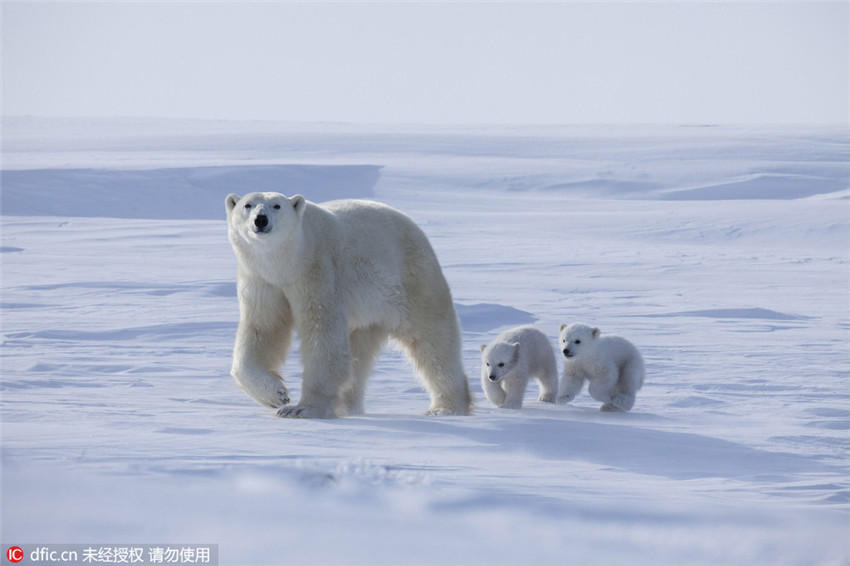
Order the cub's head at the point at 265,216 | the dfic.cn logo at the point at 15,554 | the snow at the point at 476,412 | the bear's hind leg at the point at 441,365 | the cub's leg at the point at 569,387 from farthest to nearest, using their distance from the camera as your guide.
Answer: the cub's leg at the point at 569,387 < the bear's hind leg at the point at 441,365 < the cub's head at the point at 265,216 < the snow at the point at 476,412 < the dfic.cn logo at the point at 15,554

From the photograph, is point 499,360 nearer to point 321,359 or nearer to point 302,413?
point 321,359

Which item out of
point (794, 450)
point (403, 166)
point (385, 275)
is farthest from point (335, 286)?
point (403, 166)

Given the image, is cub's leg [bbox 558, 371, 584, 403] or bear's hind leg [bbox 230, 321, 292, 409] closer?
bear's hind leg [bbox 230, 321, 292, 409]

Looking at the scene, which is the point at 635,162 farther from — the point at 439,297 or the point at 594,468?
the point at 594,468

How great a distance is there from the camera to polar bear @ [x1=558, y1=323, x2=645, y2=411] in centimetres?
495

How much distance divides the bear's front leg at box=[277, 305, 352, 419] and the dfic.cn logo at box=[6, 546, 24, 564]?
2235mm

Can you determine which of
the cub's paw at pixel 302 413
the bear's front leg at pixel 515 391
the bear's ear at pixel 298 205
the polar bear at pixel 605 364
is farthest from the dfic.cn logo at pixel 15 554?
the polar bear at pixel 605 364

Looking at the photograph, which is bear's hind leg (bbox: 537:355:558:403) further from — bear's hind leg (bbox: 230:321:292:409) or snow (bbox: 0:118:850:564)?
bear's hind leg (bbox: 230:321:292:409)

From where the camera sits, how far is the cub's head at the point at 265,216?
4.06 m

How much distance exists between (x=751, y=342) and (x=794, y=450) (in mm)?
2853

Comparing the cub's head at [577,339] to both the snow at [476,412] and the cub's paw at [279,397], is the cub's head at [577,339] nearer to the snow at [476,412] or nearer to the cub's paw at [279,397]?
the snow at [476,412]

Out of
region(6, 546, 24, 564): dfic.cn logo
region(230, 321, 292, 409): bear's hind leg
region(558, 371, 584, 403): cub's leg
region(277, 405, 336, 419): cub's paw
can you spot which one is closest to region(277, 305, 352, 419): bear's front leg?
region(277, 405, 336, 419): cub's paw

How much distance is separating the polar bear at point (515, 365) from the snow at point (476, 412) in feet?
0.54

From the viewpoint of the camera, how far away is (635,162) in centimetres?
2319
